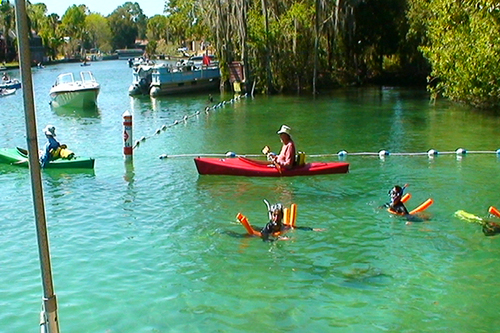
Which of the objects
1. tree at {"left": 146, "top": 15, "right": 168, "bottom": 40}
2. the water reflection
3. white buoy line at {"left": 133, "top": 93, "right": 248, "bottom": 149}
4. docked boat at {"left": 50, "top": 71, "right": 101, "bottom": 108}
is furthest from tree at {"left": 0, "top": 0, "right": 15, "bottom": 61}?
white buoy line at {"left": 133, "top": 93, "right": 248, "bottom": 149}

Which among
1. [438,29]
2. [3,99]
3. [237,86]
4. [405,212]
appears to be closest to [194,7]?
[237,86]

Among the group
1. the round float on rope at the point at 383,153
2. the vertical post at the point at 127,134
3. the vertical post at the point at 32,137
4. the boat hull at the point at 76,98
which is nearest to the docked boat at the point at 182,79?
the boat hull at the point at 76,98

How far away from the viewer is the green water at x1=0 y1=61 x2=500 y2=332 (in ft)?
28.8

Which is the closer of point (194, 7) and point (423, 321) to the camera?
point (423, 321)

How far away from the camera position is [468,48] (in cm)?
2591

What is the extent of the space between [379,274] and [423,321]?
5.40 ft

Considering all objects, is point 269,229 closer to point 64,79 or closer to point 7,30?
point 64,79

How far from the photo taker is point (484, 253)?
10867mm

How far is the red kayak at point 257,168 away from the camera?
54.8 feet

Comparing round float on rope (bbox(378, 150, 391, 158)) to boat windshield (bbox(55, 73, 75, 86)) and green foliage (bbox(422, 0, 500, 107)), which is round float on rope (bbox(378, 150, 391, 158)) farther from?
boat windshield (bbox(55, 73, 75, 86))

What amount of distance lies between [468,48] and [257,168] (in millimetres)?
13784

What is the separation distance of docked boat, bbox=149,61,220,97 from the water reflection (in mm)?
8329

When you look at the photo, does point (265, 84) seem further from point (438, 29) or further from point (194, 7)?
point (438, 29)

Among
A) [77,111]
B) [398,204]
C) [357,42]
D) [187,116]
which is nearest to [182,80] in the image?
[77,111]
